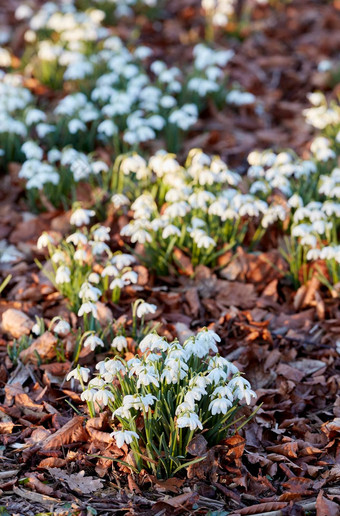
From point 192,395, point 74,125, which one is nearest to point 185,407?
point 192,395

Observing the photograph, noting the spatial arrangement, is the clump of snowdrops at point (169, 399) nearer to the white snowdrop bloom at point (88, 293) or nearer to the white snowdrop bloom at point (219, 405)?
the white snowdrop bloom at point (219, 405)

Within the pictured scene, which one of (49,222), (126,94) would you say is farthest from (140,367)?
(126,94)

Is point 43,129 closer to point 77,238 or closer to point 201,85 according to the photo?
point 201,85

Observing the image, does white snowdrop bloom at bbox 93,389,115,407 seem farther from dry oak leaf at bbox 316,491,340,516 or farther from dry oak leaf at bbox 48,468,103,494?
dry oak leaf at bbox 316,491,340,516

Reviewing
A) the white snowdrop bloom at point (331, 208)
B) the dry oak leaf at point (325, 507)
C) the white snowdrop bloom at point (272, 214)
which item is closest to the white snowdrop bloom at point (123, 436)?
the dry oak leaf at point (325, 507)

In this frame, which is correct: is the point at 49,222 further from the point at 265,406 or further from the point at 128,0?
the point at 128,0

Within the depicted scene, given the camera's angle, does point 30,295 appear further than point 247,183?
No
